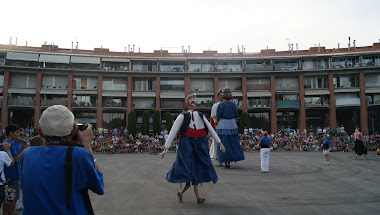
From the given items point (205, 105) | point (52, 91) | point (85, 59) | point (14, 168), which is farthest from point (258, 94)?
point (14, 168)

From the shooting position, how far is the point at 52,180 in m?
2.53

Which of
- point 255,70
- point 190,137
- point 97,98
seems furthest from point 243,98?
point 190,137

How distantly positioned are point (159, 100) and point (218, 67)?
11.6 meters

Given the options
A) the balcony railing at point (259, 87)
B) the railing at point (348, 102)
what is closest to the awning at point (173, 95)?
the balcony railing at point (259, 87)

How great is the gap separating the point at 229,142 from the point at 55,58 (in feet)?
134

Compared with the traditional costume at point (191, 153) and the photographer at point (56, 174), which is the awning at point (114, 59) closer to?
the traditional costume at point (191, 153)

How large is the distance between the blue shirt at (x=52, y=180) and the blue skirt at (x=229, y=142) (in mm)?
8984

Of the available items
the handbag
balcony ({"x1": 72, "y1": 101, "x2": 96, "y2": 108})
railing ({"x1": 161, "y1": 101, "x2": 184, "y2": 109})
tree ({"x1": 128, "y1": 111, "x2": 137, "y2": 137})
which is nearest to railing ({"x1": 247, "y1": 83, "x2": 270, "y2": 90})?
railing ({"x1": 161, "y1": 101, "x2": 184, "y2": 109})

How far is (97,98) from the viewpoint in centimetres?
4503

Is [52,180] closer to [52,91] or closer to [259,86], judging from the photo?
[52,91]

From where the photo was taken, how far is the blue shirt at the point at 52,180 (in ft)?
8.24

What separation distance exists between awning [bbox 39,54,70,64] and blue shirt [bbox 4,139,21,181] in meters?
41.8

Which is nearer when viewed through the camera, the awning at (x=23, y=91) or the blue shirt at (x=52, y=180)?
the blue shirt at (x=52, y=180)

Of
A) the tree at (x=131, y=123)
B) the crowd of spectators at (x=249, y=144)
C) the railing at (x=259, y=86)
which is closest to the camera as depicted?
the crowd of spectators at (x=249, y=144)
